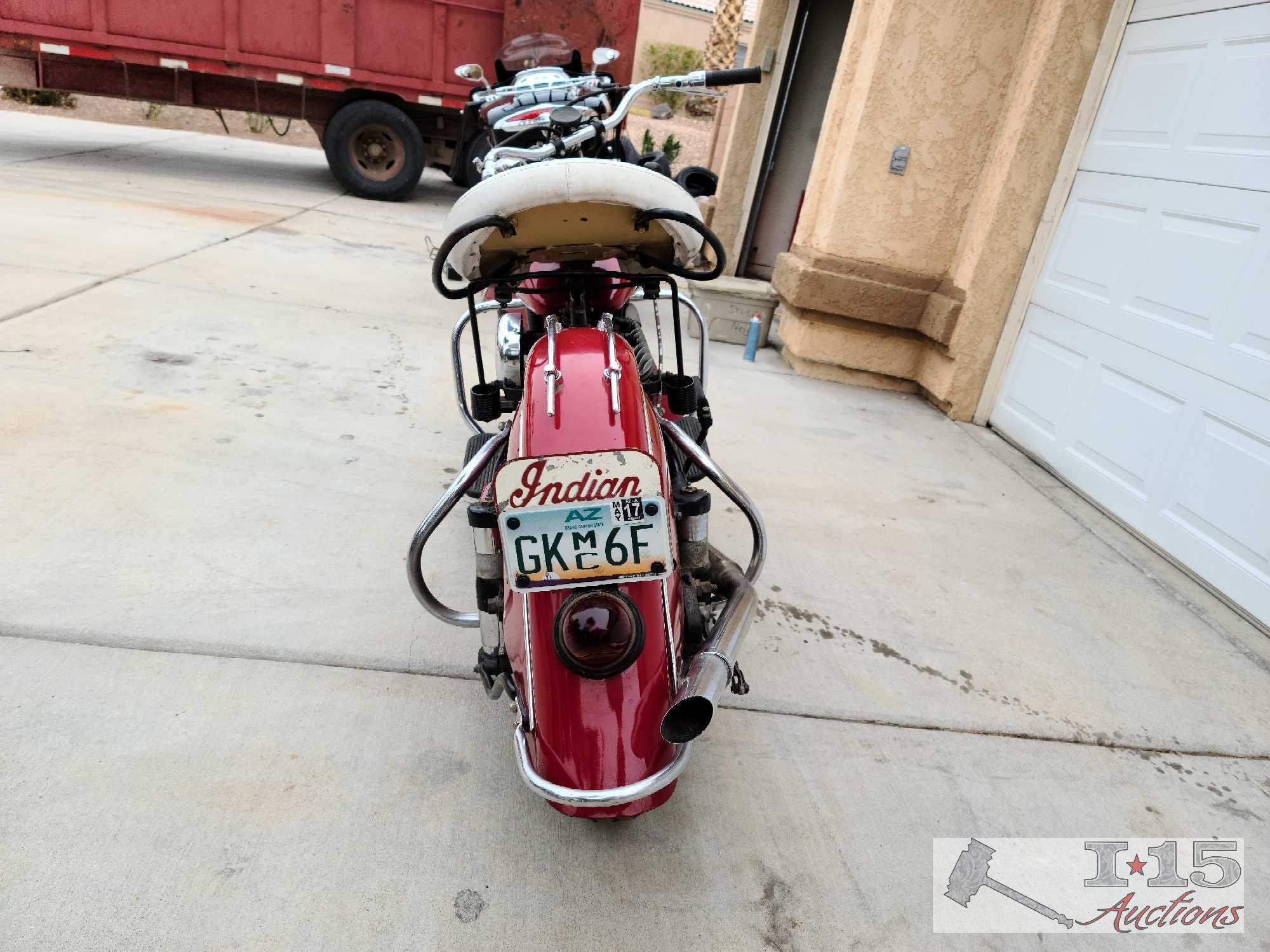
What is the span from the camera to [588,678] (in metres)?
1.51

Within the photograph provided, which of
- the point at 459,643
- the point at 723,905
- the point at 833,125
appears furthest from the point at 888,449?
the point at 723,905

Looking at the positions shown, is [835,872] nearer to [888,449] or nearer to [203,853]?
[203,853]

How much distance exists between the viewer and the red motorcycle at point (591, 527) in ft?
4.62

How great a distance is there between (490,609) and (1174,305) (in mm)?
3260

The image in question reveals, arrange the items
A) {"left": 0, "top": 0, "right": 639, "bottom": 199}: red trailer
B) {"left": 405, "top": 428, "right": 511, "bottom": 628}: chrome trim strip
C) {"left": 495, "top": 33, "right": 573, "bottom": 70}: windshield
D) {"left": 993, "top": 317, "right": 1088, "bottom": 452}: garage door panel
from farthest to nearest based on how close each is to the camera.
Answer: {"left": 0, "top": 0, "right": 639, "bottom": 199}: red trailer → {"left": 495, "top": 33, "right": 573, "bottom": 70}: windshield → {"left": 993, "top": 317, "right": 1088, "bottom": 452}: garage door panel → {"left": 405, "top": 428, "right": 511, "bottom": 628}: chrome trim strip

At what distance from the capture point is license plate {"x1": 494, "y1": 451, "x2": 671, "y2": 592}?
1.39 metres

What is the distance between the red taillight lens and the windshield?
3.62 meters

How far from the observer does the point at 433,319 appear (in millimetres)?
5066

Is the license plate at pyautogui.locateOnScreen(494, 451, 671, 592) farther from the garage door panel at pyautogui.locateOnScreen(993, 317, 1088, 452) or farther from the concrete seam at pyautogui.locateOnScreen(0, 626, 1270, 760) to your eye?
the garage door panel at pyautogui.locateOnScreen(993, 317, 1088, 452)

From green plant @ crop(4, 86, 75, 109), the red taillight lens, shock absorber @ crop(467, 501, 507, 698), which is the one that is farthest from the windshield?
green plant @ crop(4, 86, 75, 109)

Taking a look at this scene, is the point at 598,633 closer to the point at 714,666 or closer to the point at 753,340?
the point at 714,666

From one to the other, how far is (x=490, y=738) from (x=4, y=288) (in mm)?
4121

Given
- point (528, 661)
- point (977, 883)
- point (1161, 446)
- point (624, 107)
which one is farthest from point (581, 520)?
point (1161, 446)
